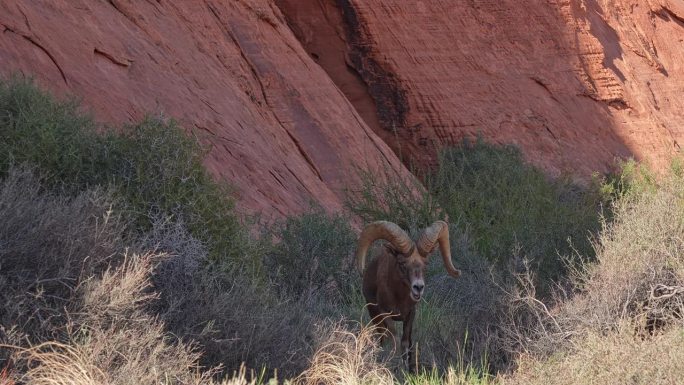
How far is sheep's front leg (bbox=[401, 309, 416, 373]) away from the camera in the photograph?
880 cm

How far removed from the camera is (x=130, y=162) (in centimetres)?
946

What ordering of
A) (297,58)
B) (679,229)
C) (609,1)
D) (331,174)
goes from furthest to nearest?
1. (609,1)
2. (297,58)
3. (331,174)
4. (679,229)

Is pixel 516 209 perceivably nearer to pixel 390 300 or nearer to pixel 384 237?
pixel 384 237

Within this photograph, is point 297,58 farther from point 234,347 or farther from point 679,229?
point 234,347

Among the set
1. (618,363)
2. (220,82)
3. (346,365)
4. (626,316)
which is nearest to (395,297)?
(626,316)

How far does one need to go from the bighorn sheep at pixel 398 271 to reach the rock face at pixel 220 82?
392cm

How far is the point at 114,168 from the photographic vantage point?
9.45m

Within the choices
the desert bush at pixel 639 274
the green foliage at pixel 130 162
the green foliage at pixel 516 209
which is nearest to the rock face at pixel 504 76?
the green foliage at pixel 516 209

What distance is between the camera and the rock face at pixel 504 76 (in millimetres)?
21609

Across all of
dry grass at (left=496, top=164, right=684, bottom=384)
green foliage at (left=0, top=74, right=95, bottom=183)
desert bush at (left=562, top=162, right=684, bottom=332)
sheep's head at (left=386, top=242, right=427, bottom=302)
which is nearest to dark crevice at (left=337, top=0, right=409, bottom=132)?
dry grass at (left=496, top=164, right=684, bottom=384)

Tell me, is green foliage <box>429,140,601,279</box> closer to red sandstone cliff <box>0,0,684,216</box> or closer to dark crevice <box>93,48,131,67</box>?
red sandstone cliff <box>0,0,684,216</box>

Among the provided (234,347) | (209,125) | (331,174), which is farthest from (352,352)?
(331,174)

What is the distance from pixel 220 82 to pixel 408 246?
7.65 m

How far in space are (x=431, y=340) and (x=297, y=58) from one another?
10.4 meters
